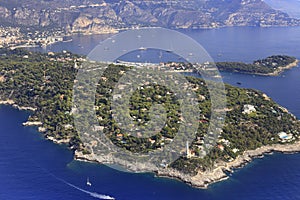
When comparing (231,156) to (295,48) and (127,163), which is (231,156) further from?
(295,48)

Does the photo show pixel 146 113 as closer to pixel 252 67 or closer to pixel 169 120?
pixel 169 120

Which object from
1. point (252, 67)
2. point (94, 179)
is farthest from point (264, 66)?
point (94, 179)

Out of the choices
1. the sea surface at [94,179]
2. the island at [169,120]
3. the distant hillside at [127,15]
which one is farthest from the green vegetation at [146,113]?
the distant hillside at [127,15]

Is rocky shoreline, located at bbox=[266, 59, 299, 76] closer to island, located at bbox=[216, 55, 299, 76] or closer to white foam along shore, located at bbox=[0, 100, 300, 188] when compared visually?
island, located at bbox=[216, 55, 299, 76]

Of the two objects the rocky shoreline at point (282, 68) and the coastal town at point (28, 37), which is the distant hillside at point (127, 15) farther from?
the rocky shoreline at point (282, 68)

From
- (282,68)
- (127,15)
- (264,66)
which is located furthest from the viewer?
(127,15)

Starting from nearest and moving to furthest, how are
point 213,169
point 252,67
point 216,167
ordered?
point 213,169, point 216,167, point 252,67
